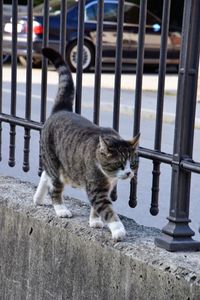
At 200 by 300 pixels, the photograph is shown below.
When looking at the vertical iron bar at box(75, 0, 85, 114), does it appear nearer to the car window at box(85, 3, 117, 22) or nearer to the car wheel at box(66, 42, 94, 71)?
the car wheel at box(66, 42, 94, 71)

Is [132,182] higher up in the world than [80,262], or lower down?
higher up

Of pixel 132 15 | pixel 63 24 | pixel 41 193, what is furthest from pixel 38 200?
pixel 132 15

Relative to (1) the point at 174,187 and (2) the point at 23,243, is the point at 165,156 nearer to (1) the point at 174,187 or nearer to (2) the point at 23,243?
(1) the point at 174,187

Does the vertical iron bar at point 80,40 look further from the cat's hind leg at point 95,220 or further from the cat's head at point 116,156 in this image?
the cat's hind leg at point 95,220

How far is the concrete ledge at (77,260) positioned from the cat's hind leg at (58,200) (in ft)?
0.14

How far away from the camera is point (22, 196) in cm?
408

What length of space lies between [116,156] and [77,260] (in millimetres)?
541

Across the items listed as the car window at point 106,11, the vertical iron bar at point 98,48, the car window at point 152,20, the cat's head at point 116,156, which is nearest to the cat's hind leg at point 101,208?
the cat's head at point 116,156

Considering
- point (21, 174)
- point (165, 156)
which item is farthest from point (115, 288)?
point (21, 174)

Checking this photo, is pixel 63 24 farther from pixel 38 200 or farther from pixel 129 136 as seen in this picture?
pixel 129 136

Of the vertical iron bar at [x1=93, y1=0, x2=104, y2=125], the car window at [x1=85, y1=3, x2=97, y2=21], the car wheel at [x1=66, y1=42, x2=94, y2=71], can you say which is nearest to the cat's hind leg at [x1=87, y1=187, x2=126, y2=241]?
the vertical iron bar at [x1=93, y1=0, x2=104, y2=125]

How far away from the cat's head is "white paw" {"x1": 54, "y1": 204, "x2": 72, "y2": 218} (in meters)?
0.32

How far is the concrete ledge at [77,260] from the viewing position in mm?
2973

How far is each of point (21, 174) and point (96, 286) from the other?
4.03 metres
